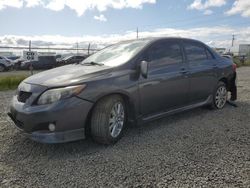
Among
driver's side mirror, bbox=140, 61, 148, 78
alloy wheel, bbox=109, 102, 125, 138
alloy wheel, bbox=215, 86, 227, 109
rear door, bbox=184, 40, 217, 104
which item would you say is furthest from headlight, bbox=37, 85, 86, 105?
alloy wheel, bbox=215, 86, 227, 109

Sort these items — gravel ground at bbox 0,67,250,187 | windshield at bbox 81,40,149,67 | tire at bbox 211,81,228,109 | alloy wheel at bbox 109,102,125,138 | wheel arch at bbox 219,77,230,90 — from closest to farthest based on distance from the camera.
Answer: gravel ground at bbox 0,67,250,187
alloy wheel at bbox 109,102,125,138
windshield at bbox 81,40,149,67
tire at bbox 211,81,228,109
wheel arch at bbox 219,77,230,90

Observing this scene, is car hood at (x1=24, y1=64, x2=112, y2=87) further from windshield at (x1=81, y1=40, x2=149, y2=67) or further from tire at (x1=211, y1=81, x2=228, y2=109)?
tire at (x1=211, y1=81, x2=228, y2=109)

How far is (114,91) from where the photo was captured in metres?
3.65

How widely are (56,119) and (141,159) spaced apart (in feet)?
3.80

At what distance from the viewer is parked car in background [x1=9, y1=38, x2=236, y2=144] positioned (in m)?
3.30

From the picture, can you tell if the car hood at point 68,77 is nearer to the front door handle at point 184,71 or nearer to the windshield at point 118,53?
the windshield at point 118,53

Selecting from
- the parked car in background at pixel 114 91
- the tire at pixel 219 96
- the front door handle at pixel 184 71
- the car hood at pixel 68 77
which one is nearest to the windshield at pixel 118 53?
the parked car in background at pixel 114 91

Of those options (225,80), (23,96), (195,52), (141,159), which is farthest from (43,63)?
(141,159)

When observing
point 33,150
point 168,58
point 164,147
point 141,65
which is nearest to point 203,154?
point 164,147

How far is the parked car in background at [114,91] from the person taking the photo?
3297mm

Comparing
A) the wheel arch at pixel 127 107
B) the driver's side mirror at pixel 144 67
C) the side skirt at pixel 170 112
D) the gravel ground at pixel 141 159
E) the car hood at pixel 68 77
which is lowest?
the gravel ground at pixel 141 159

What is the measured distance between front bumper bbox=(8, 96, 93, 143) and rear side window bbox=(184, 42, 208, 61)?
2.42m

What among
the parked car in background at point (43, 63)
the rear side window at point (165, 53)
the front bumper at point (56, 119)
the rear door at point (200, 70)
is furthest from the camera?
the parked car in background at point (43, 63)

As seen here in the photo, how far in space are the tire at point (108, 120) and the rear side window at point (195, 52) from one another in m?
1.89
